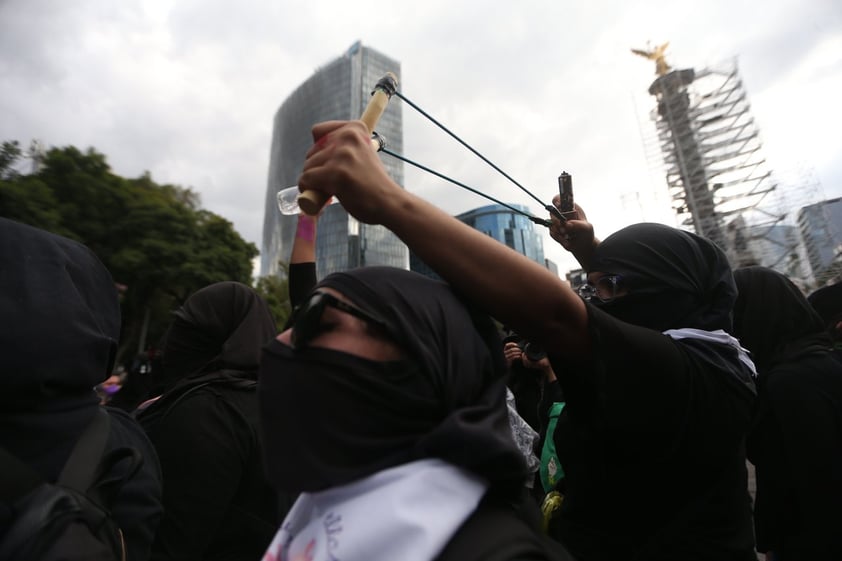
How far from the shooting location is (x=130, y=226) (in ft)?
57.3

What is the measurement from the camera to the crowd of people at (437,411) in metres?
0.82

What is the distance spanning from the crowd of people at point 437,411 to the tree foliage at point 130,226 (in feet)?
48.5

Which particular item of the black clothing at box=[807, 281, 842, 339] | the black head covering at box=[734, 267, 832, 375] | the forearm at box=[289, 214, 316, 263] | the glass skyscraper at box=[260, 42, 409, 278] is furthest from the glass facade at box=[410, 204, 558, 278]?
the glass skyscraper at box=[260, 42, 409, 278]

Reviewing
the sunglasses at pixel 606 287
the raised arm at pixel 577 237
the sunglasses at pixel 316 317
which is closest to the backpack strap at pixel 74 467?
the sunglasses at pixel 316 317

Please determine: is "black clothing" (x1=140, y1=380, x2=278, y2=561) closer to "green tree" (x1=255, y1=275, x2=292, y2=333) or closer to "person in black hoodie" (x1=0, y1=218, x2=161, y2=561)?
"person in black hoodie" (x1=0, y1=218, x2=161, y2=561)

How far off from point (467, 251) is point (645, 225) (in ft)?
3.29

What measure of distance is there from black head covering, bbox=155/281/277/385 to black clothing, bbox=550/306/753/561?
1586 mm

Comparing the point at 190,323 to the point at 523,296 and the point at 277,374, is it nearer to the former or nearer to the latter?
the point at 277,374

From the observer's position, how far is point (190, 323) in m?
2.21

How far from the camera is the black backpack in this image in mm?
823

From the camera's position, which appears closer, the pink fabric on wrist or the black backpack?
the black backpack

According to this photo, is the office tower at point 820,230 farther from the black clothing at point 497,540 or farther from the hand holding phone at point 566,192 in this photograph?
the black clothing at point 497,540

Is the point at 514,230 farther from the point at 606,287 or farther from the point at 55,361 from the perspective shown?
the point at 55,361

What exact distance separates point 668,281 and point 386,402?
1.10 metres
